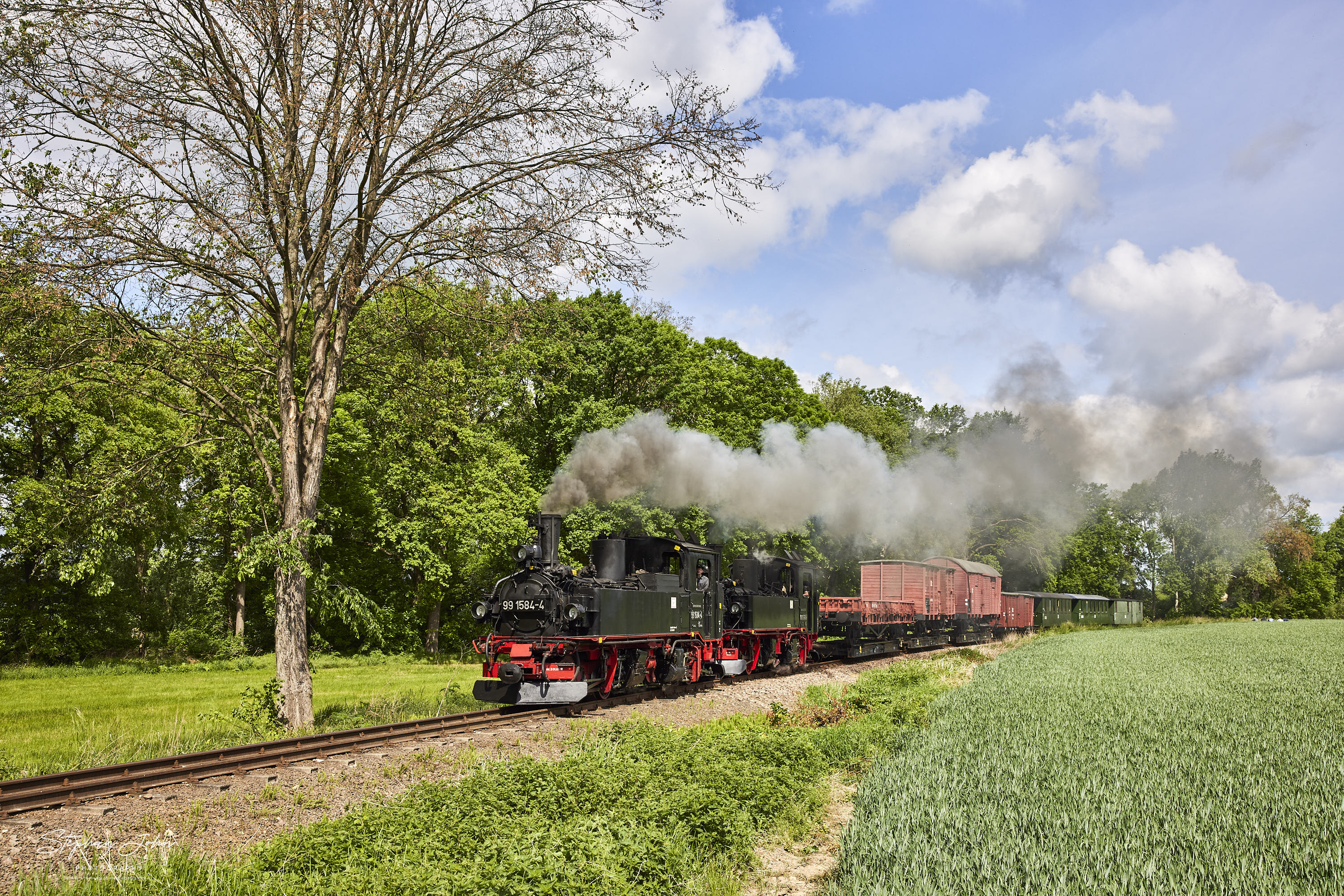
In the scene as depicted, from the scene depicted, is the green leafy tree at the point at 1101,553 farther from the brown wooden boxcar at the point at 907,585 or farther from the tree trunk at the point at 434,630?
the tree trunk at the point at 434,630

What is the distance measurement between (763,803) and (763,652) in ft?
44.7

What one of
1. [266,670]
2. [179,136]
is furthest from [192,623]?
[179,136]

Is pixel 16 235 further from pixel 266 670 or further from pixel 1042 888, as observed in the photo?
pixel 266 670

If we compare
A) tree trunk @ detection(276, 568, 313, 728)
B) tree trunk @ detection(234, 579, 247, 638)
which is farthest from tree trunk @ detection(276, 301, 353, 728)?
tree trunk @ detection(234, 579, 247, 638)

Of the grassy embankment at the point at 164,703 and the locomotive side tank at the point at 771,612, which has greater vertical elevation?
the locomotive side tank at the point at 771,612

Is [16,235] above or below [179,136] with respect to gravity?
below

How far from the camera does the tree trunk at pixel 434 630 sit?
3375 cm

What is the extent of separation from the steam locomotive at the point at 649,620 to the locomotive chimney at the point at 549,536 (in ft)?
0.07

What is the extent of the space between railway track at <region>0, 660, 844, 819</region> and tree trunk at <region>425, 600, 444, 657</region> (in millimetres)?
20349

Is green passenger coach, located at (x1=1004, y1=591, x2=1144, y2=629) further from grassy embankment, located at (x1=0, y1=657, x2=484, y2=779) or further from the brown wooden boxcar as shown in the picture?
grassy embankment, located at (x1=0, y1=657, x2=484, y2=779)

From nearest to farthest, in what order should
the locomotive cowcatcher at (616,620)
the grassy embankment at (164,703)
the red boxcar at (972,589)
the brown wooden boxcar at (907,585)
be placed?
the grassy embankment at (164,703) → the locomotive cowcatcher at (616,620) → the brown wooden boxcar at (907,585) → the red boxcar at (972,589)

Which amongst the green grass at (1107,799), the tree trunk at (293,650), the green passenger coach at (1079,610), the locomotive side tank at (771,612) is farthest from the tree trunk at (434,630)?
the green passenger coach at (1079,610)

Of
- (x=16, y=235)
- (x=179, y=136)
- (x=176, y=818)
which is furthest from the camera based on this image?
(x=179, y=136)

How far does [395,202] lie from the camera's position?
14617 mm
